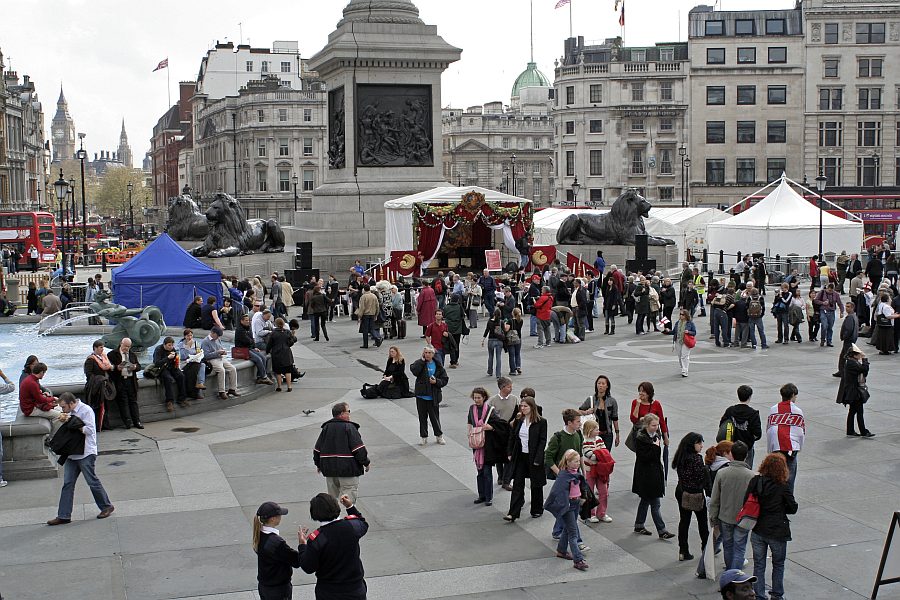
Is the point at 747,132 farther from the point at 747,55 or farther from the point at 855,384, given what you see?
the point at 855,384

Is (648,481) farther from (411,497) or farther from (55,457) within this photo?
(55,457)

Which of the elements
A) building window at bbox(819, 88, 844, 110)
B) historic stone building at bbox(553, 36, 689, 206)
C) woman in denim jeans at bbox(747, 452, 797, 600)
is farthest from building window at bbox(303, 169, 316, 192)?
woman in denim jeans at bbox(747, 452, 797, 600)

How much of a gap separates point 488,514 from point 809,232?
34.9 meters

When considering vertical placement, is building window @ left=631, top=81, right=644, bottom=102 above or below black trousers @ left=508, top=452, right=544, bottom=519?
above

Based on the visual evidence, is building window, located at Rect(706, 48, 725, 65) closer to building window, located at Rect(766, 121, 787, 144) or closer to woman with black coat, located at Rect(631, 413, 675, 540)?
building window, located at Rect(766, 121, 787, 144)

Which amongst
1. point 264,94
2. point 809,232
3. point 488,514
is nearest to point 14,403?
point 488,514

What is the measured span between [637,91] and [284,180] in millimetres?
38991

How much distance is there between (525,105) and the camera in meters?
164

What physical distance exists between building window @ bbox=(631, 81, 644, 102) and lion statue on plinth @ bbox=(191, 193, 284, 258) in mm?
54226

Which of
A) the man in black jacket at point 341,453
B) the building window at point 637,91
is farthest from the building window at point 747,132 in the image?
the man in black jacket at point 341,453

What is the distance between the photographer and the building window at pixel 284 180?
112 meters

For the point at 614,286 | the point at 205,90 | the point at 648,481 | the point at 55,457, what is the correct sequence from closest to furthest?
the point at 648,481
the point at 55,457
the point at 614,286
the point at 205,90

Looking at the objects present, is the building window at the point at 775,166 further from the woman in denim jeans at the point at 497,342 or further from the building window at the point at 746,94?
the woman in denim jeans at the point at 497,342

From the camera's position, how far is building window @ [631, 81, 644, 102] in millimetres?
89188
